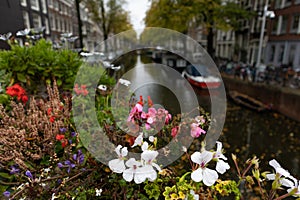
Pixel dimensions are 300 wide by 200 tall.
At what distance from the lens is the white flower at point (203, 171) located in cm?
76

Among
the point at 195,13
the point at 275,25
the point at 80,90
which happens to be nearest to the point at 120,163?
the point at 80,90

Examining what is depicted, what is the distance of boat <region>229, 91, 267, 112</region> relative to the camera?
8567mm

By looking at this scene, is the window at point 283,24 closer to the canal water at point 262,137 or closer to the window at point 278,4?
the window at point 278,4

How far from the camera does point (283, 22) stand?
14898 millimetres

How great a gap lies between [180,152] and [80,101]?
3.45 ft

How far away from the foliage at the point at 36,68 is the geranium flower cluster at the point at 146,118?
1492 millimetres

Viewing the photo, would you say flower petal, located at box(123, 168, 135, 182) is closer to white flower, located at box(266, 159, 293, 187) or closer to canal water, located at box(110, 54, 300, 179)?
white flower, located at box(266, 159, 293, 187)

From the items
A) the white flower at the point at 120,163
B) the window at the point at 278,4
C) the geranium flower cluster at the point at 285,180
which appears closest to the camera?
the geranium flower cluster at the point at 285,180

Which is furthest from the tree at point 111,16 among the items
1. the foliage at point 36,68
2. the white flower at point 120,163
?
the white flower at point 120,163

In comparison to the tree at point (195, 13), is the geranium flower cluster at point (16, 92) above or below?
below

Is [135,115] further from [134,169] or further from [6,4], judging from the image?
[6,4]

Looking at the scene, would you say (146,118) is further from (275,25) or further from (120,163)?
(275,25)

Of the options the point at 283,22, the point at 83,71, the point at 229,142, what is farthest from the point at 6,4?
the point at 283,22

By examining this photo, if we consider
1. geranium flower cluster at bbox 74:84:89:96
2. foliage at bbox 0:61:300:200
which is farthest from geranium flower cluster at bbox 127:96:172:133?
geranium flower cluster at bbox 74:84:89:96
